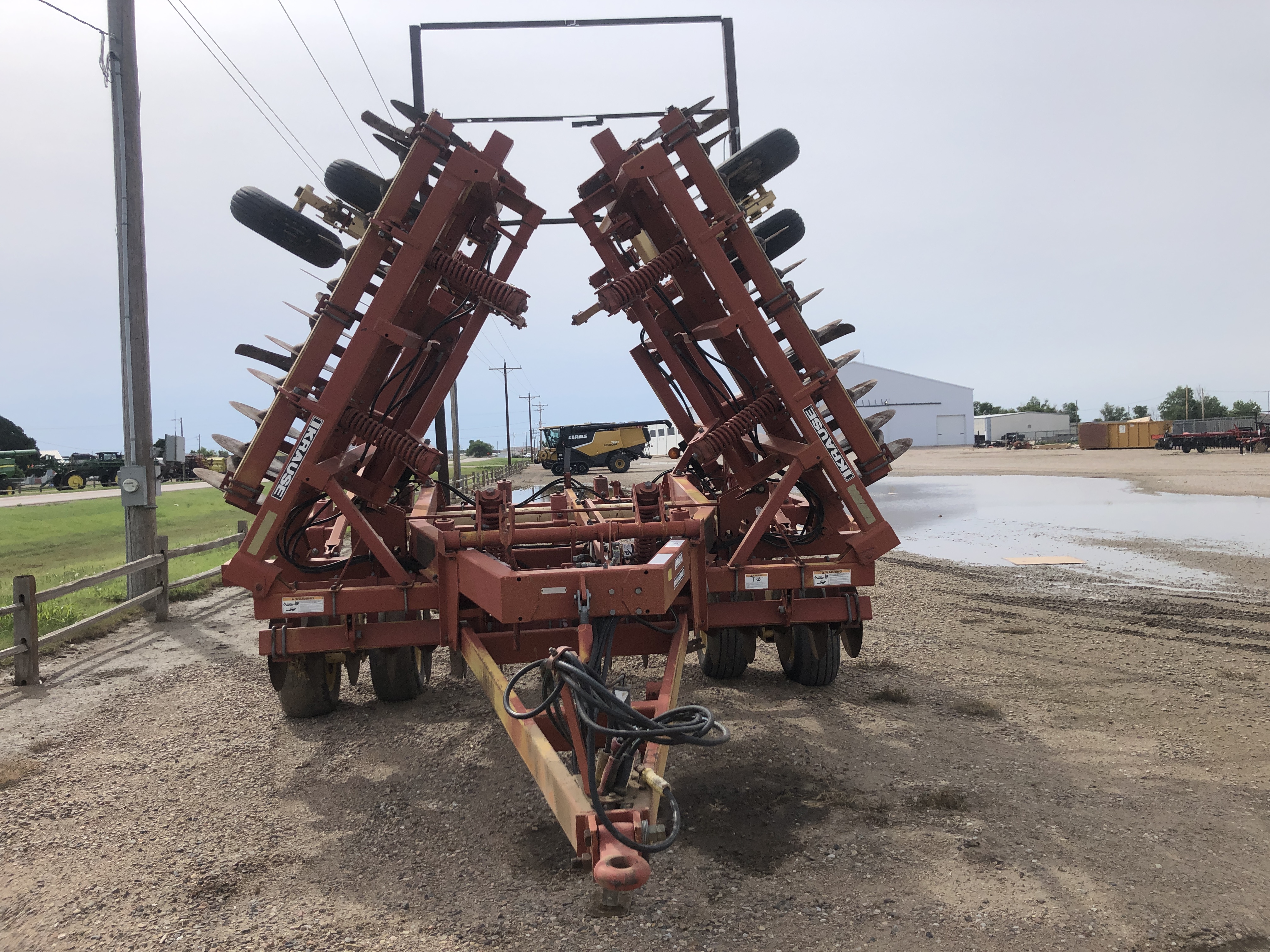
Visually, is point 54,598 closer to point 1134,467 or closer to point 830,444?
point 830,444

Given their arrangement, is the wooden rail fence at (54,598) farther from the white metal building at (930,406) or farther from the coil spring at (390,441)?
the white metal building at (930,406)

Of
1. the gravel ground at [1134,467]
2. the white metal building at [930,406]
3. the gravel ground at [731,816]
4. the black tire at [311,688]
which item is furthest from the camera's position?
the white metal building at [930,406]

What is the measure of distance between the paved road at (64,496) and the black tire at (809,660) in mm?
31111

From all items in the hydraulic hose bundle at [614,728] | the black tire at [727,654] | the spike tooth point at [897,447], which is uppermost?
the spike tooth point at [897,447]

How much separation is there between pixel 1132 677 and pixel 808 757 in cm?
325

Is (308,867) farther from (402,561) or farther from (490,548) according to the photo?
(402,561)

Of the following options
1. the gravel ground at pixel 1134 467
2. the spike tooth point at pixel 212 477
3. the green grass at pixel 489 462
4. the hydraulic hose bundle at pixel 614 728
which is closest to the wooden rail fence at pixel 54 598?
the spike tooth point at pixel 212 477

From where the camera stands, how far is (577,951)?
3.26 meters

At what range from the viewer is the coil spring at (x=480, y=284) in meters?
5.76

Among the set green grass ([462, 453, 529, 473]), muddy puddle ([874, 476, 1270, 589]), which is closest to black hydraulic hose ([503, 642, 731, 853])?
muddy puddle ([874, 476, 1270, 589])

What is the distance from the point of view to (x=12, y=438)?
240 ft

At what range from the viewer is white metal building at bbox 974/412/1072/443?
3794 inches

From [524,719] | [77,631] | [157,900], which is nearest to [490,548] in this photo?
[524,719]

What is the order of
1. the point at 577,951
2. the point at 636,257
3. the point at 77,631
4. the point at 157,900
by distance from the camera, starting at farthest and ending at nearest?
the point at 77,631, the point at 636,257, the point at 157,900, the point at 577,951
